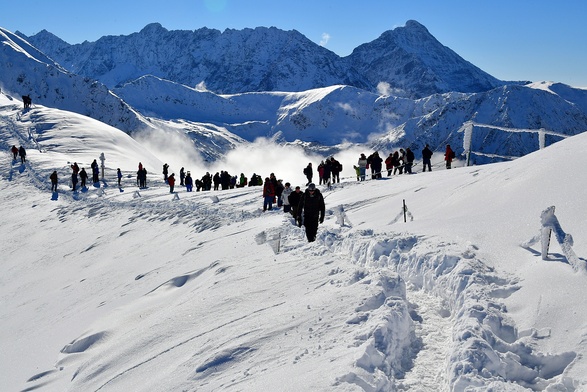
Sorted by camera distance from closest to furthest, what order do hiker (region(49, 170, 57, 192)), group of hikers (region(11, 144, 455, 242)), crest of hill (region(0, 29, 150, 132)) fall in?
group of hikers (region(11, 144, 455, 242)) → hiker (region(49, 170, 57, 192)) → crest of hill (region(0, 29, 150, 132))

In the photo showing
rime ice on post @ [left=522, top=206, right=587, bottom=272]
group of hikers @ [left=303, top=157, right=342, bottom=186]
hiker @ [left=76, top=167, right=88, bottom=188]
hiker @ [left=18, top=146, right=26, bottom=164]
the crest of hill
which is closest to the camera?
rime ice on post @ [left=522, top=206, right=587, bottom=272]

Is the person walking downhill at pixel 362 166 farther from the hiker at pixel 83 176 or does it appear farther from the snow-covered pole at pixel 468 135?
the hiker at pixel 83 176

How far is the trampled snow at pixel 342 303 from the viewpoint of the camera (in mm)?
6516

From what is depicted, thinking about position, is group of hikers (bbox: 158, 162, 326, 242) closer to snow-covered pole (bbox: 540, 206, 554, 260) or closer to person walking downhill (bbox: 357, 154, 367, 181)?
person walking downhill (bbox: 357, 154, 367, 181)

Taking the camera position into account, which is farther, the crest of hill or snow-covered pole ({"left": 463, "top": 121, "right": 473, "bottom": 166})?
the crest of hill

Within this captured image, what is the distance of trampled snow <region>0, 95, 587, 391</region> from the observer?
6516mm

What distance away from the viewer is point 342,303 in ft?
27.5

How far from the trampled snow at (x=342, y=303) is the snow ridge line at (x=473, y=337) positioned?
2cm

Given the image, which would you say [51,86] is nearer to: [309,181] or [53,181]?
[53,181]

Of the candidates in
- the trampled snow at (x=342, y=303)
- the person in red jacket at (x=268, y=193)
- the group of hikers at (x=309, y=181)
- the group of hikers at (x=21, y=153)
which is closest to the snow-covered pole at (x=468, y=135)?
the group of hikers at (x=309, y=181)

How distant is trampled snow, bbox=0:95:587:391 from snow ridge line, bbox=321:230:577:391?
0.02 metres

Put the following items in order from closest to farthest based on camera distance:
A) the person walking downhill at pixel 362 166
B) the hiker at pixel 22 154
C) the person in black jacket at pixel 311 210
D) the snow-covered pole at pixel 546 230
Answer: the snow-covered pole at pixel 546 230 < the person in black jacket at pixel 311 210 < the person walking downhill at pixel 362 166 < the hiker at pixel 22 154

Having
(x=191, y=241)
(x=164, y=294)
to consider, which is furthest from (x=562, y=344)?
(x=191, y=241)

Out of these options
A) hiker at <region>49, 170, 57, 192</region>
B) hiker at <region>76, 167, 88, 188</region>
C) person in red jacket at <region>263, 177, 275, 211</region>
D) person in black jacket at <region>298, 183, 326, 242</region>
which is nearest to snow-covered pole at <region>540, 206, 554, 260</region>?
person in black jacket at <region>298, 183, 326, 242</region>
